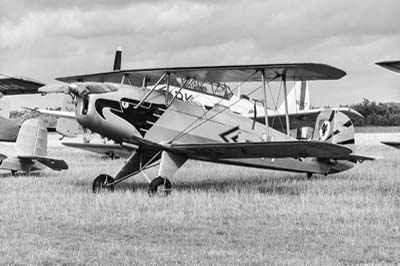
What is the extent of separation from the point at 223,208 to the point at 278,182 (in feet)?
14.3

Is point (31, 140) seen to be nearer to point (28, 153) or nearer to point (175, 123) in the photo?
point (28, 153)

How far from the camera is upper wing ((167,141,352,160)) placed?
9.29m

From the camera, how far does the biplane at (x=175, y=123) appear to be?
31.0ft

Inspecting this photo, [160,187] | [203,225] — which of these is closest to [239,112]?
[160,187]

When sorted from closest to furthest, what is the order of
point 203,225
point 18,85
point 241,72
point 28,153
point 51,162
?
point 203,225
point 241,72
point 51,162
point 28,153
point 18,85

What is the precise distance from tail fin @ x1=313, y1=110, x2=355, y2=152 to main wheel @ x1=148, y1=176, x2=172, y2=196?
499cm

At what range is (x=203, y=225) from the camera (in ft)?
21.5

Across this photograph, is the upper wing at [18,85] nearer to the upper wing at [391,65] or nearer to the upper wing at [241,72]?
the upper wing at [241,72]

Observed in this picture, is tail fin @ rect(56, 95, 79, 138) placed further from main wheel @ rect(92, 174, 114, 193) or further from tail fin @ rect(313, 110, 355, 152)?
main wheel @ rect(92, 174, 114, 193)

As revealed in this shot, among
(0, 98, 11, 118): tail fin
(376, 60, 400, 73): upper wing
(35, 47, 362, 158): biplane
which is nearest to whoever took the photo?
(376, 60, 400, 73): upper wing

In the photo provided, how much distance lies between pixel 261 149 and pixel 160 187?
182 centimetres

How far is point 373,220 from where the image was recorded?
22.4ft

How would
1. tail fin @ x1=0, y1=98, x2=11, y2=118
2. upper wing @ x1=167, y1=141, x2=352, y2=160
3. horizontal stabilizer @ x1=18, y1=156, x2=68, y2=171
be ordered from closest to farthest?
upper wing @ x1=167, y1=141, x2=352, y2=160
horizontal stabilizer @ x1=18, y1=156, x2=68, y2=171
tail fin @ x1=0, y1=98, x2=11, y2=118

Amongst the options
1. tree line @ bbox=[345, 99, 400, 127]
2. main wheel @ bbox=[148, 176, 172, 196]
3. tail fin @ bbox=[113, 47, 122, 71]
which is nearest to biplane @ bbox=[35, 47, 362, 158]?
tail fin @ bbox=[113, 47, 122, 71]
